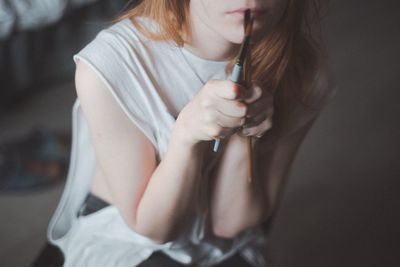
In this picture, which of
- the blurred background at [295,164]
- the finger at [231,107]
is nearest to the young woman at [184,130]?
the finger at [231,107]

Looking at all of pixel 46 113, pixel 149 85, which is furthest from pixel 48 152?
pixel 149 85

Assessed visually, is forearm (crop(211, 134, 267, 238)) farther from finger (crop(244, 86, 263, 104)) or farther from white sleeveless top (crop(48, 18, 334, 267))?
finger (crop(244, 86, 263, 104))

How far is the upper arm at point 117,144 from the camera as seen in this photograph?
61 centimetres

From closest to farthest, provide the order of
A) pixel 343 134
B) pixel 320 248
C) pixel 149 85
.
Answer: pixel 149 85 → pixel 320 248 → pixel 343 134

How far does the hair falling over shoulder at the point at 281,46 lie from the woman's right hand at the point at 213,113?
0.41ft

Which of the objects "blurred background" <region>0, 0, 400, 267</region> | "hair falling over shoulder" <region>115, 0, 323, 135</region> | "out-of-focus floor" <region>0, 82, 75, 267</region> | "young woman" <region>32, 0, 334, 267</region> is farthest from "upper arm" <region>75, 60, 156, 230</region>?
"out-of-focus floor" <region>0, 82, 75, 267</region>

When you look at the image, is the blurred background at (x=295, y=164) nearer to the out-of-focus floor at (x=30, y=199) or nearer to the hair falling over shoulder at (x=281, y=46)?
the out-of-focus floor at (x=30, y=199)

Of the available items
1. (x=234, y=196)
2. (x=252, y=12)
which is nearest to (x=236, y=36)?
(x=252, y=12)

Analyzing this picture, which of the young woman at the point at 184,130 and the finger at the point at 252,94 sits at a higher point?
the finger at the point at 252,94

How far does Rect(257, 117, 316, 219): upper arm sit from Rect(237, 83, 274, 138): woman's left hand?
15 centimetres

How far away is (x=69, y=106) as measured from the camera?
1.65 m

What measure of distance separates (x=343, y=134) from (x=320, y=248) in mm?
566

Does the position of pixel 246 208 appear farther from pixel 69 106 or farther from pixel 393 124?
pixel 393 124

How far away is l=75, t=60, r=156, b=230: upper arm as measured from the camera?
613 mm
